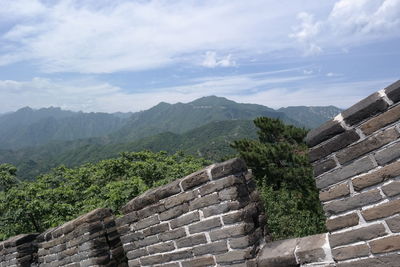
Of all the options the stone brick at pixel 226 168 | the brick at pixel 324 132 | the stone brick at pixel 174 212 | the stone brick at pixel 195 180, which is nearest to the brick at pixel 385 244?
the brick at pixel 324 132

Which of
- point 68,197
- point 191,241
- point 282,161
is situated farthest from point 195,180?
point 282,161

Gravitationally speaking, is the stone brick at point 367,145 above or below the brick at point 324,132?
below

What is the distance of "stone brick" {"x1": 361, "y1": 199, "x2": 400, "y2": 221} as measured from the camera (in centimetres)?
199

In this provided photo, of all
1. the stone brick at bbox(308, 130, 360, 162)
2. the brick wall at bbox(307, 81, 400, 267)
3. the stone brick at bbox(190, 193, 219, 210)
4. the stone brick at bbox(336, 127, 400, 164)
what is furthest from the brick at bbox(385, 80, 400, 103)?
the stone brick at bbox(190, 193, 219, 210)

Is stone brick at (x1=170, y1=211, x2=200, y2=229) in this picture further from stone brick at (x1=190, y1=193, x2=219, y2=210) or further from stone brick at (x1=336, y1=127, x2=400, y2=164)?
stone brick at (x1=336, y1=127, x2=400, y2=164)

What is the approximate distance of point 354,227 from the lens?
211 centimetres

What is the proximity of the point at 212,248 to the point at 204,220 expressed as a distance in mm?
237

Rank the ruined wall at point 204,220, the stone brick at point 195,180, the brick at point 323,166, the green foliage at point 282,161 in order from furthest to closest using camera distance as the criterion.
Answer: the green foliage at point 282,161 → the stone brick at point 195,180 → the ruined wall at point 204,220 → the brick at point 323,166

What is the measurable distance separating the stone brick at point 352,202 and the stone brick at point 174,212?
→ 3.80 ft

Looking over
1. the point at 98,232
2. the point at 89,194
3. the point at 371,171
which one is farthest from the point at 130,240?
the point at 89,194

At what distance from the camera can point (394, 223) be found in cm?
200

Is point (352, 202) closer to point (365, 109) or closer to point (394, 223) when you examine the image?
point (394, 223)

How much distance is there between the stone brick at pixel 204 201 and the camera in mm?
2701

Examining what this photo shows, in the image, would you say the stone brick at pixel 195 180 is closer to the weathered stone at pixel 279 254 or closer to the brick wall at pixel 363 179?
the weathered stone at pixel 279 254
